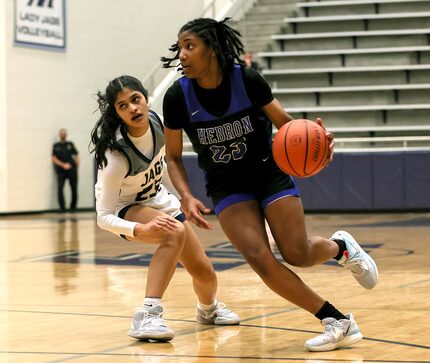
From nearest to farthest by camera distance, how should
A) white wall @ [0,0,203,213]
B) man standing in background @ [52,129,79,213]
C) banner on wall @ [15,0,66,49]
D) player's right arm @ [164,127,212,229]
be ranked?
player's right arm @ [164,127,212,229] → white wall @ [0,0,203,213] → banner on wall @ [15,0,66,49] → man standing in background @ [52,129,79,213]

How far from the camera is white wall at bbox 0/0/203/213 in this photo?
720 inches

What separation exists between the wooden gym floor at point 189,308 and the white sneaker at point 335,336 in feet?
0.19

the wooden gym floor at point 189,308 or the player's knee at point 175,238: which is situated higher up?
the player's knee at point 175,238

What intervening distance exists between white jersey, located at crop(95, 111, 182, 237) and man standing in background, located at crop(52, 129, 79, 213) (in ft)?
45.0

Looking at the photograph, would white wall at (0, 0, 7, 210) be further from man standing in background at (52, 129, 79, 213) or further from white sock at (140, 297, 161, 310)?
white sock at (140, 297, 161, 310)

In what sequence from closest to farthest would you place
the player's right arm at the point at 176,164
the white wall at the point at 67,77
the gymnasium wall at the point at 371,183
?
the player's right arm at the point at 176,164, the gymnasium wall at the point at 371,183, the white wall at the point at 67,77

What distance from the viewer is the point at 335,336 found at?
482 cm

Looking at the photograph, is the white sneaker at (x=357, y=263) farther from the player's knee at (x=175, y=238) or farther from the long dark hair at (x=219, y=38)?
the long dark hair at (x=219, y=38)

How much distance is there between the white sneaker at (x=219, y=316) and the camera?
5.70 m

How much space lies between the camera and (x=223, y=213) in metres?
5.15

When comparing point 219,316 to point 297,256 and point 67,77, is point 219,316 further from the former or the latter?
point 67,77

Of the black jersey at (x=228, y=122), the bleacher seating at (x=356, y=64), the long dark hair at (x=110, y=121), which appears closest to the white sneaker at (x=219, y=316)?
the black jersey at (x=228, y=122)

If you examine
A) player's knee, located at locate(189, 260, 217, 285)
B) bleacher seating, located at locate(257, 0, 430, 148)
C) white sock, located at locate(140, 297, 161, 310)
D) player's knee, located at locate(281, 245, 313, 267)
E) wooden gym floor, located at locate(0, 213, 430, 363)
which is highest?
bleacher seating, located at locate(257, 0, 430, 148)

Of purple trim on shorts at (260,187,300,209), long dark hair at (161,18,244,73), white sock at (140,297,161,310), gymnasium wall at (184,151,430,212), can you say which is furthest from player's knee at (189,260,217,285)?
gymnasium wall at (184,151,430,212)
